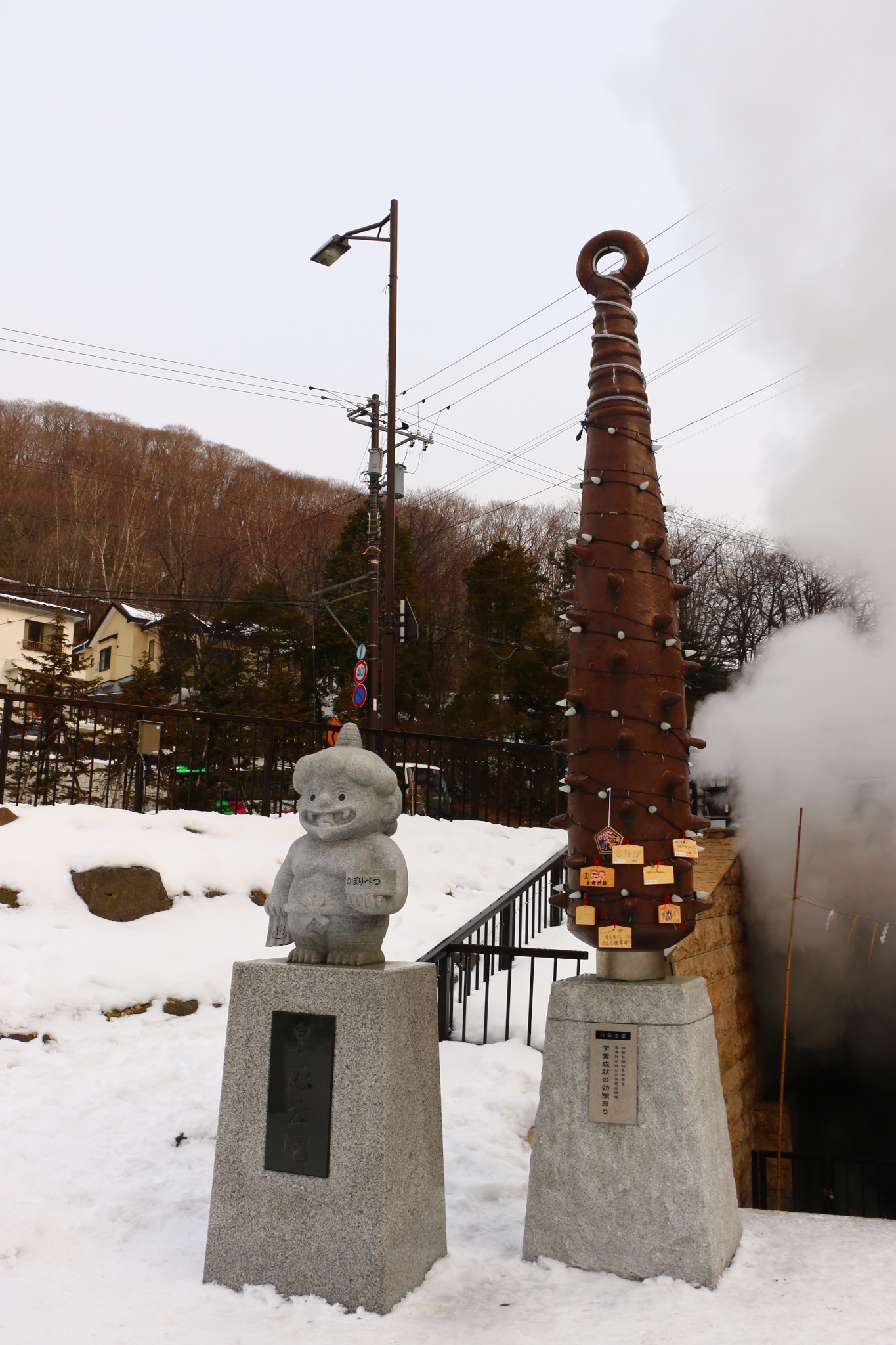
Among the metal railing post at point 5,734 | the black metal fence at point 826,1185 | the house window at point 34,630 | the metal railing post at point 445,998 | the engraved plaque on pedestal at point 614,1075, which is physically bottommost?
the black metal fence at point 826,1185

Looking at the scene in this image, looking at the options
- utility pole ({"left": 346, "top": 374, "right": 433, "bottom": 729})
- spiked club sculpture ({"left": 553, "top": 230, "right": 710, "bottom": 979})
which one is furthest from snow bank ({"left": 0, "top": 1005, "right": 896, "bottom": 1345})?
utility pole ({"left": 346, "top": 374, "right": 433, "bottom": 729})

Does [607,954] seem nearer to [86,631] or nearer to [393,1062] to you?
[393,1062]

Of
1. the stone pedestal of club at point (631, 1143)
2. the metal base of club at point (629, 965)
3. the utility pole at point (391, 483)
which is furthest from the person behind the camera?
the utility pole at point (391, 483)

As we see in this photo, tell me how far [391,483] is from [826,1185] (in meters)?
12.3

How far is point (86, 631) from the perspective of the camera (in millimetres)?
36594

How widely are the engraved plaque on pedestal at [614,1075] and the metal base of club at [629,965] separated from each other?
23 cm

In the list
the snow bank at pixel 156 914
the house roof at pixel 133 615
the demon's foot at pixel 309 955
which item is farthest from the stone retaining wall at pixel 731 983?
the house roof at pixel 133 615

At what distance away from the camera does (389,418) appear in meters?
16.2

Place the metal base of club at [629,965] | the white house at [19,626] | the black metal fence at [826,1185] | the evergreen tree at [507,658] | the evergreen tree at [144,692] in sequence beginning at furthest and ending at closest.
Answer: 1. the white house at [19,626]
2. the evergreen tree at [507,658]
3. the evergreen tree at [144,692]
4. the black metal fence at [826,1185]
5. the metal base of club at [629,965]

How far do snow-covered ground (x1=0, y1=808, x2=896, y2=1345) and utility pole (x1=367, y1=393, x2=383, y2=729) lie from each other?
26.1 ft

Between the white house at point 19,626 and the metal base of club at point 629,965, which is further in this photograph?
the white house at point 19,626

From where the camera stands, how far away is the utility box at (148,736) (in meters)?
10.3

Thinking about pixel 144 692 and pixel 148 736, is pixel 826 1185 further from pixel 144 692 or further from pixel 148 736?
pixel 144 692

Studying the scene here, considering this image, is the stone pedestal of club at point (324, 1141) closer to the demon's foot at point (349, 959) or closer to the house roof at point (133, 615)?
the demon's foot at point (349, 959)
